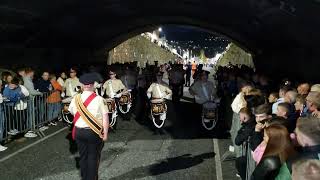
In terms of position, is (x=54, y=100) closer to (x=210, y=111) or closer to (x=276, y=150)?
(x=210, y=111)

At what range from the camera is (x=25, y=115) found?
13445 millimetres

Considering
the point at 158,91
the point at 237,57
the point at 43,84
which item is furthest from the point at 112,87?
the point at 237,57

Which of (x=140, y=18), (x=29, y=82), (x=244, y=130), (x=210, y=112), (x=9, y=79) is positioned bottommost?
(x=210, y=112)

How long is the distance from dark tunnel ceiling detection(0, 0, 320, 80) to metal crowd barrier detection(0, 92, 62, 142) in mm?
3474

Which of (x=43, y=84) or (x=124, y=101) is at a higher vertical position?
(x=43, y=84)

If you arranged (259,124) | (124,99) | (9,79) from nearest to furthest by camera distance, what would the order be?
(259,124)
(9,79)
(124,99)

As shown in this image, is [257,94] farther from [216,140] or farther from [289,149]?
[289,149]

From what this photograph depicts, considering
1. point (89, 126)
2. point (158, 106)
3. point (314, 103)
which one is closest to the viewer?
point (314, 103)

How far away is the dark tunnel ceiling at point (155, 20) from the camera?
1636 cm

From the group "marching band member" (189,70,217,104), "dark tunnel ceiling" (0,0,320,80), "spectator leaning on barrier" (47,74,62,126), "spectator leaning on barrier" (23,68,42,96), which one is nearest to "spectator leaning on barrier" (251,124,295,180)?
"dark tunnel ceiling" (0,0,320,80)

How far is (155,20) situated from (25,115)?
58.5ft

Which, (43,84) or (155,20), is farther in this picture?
(155,20)

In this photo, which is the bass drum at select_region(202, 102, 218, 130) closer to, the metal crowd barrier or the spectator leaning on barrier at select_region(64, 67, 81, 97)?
the spectator leaning on barrier at select_region(64, 67, 81, 97)

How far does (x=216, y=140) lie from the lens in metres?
13.8
